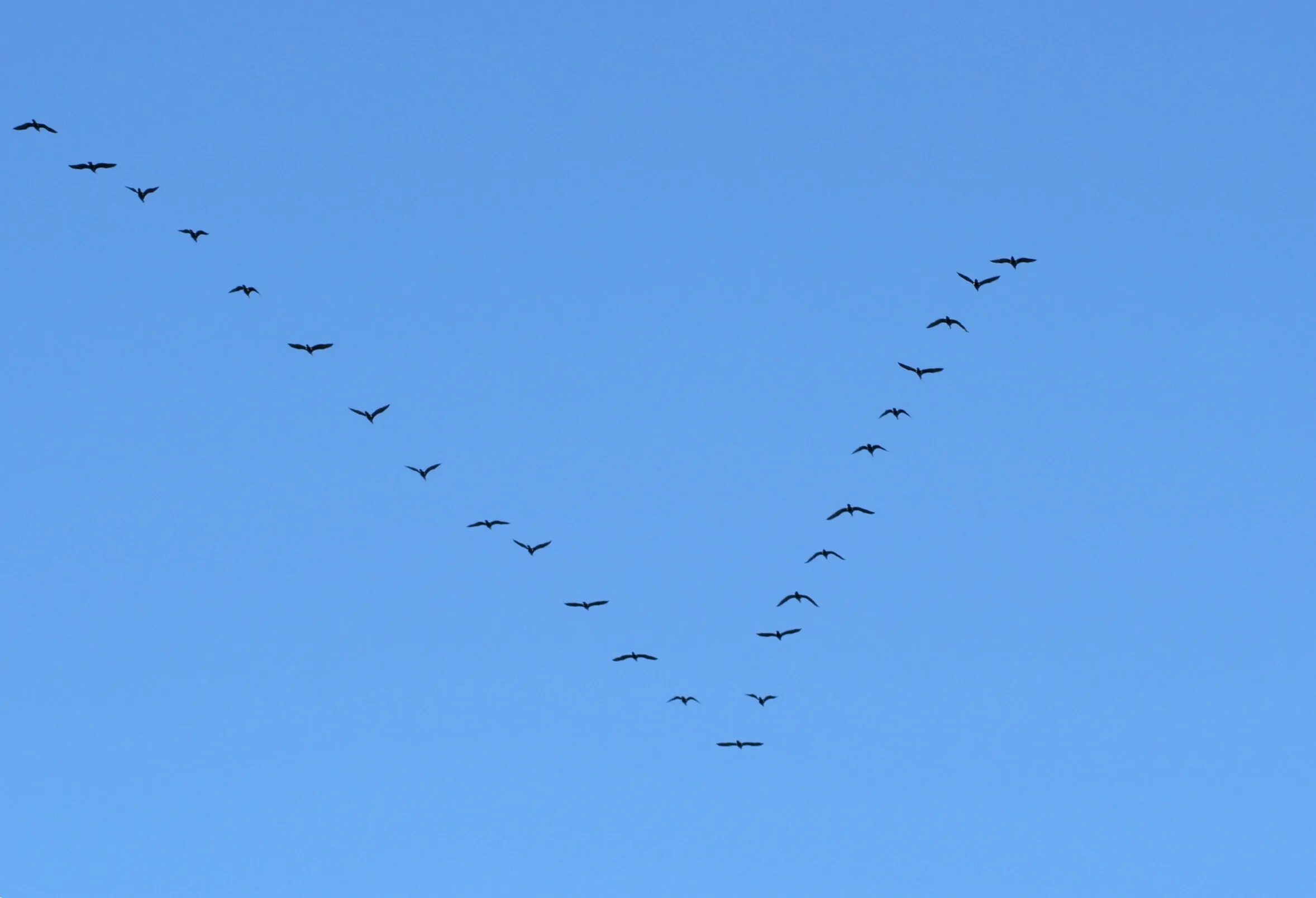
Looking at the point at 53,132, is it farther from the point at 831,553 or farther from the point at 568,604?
the point at 831,553

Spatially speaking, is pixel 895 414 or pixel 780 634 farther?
pixel 780 634

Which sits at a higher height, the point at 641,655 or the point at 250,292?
the point at 250,292

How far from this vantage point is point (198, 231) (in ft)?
554

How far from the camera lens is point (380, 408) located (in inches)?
6654

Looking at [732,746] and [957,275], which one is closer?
[957,275]

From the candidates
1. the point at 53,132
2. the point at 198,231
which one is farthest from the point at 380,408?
the point at 53,132

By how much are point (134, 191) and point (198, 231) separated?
5.65 m

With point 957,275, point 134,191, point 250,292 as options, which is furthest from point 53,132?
point 957,275

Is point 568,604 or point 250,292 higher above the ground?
point 250,292

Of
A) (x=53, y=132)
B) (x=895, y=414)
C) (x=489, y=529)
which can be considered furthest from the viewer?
(x=489, y=529)

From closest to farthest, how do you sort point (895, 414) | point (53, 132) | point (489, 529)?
1. point (53, 132)
2. point (895, 414)
3. point (489, 529)

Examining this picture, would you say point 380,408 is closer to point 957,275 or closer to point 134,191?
point 134,191

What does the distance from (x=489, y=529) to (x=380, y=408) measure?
1598 centimetres

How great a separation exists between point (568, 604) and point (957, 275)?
128 feet
